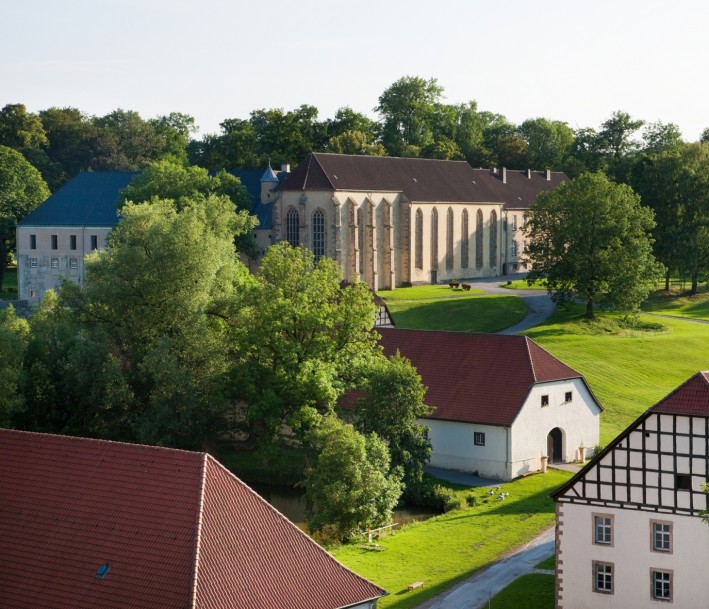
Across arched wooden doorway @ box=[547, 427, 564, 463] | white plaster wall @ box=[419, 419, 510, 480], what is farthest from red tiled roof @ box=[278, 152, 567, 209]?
arched wooden doorway @ box=[547, 427, 564, 463]

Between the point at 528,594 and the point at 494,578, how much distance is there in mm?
1821

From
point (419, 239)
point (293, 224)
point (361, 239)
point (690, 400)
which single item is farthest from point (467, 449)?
point (419, 239)

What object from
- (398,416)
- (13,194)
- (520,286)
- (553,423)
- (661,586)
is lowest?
(661,586)

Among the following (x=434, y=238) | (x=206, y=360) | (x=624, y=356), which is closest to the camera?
(x=206, y=360)

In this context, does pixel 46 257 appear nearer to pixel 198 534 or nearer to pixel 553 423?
pixel 553 423

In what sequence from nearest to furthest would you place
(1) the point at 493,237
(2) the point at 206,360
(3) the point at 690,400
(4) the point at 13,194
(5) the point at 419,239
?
(3) the point at 690,400, (2) the point at 206,360, (5) the point at 419,239, (4) the point at 13,194, (1) the point at 493,237

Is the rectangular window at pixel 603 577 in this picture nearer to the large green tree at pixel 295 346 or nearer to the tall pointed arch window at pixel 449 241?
the large green tree at pixel 295 346

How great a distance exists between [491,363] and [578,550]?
20.8m

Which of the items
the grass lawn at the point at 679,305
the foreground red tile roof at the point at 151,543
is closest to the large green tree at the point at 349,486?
the foreground red tile roof at the point at 151,543

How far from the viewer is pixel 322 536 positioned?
4300 cm

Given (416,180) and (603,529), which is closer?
(603,529)

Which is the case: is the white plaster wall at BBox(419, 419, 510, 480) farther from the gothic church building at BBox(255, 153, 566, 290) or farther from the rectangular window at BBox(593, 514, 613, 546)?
the gothic church building at BBox(255, 153, 566, 290)

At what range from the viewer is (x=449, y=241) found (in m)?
115

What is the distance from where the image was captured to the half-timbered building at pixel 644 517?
34469 millimetres
